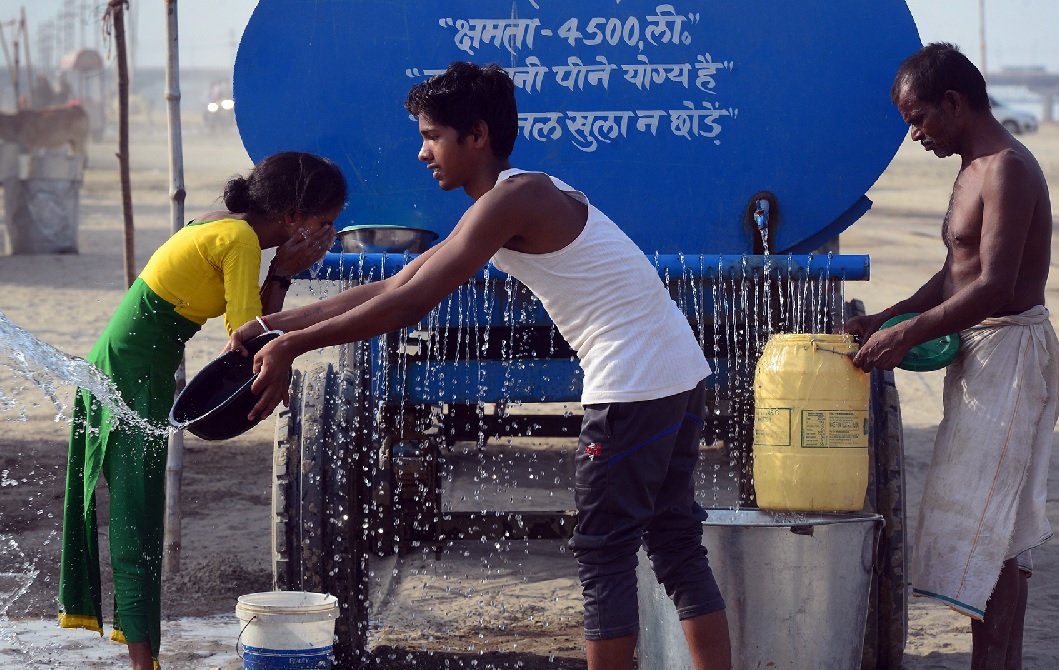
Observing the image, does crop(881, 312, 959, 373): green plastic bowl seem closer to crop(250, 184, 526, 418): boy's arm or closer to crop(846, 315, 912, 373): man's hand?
crop(846, 315, 912, 373): man's hand

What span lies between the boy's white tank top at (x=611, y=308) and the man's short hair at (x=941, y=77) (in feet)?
3.14

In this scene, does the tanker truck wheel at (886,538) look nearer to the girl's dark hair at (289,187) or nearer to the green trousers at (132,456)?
the girl's dark hair at (289,187)

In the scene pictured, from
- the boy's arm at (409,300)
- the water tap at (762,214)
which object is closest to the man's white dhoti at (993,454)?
the water tap at (762,214)

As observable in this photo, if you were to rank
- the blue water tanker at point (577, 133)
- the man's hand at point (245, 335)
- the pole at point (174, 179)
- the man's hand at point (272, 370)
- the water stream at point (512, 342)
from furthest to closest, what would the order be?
the pole at point (174, 179), the blue water tanker at point (577, 133), the water stream at point (512, 342), the man's hand at point (245, 335), the man's hand at point (272, 370)

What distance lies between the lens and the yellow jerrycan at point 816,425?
3467 mm

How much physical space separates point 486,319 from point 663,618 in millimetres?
1036

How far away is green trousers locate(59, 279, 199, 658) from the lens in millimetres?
3439

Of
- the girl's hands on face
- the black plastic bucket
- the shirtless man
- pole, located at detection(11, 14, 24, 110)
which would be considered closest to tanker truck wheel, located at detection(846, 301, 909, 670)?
the shirtless man

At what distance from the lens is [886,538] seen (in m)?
3.69

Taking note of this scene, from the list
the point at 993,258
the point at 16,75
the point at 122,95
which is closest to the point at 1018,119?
the point at 16,75

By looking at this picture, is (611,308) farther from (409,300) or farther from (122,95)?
(122,95)

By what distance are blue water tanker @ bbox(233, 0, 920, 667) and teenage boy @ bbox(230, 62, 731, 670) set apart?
99cm

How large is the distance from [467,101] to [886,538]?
5.61ft

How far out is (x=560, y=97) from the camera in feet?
13.5
